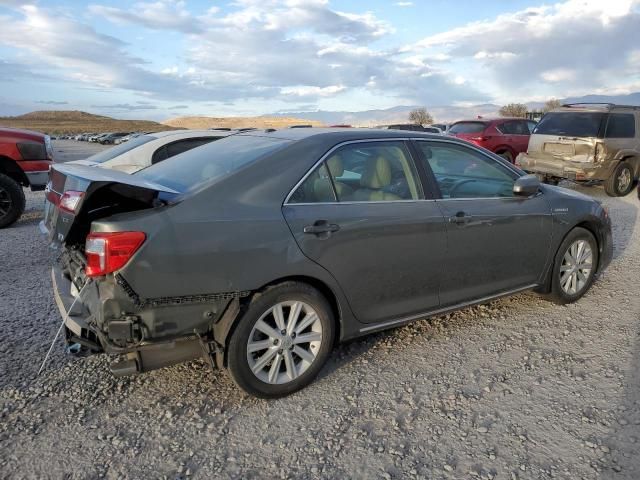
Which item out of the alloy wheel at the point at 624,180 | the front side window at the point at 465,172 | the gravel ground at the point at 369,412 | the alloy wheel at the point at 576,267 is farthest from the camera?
the alloy wheel at the point at 624,180

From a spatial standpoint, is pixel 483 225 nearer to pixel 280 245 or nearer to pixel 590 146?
pixel 280 245

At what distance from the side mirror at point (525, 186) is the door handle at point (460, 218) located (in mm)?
597

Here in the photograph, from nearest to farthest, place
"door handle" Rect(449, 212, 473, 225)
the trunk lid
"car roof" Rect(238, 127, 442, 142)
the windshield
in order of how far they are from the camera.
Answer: the trunk lid
"car roof" Rect(238, 127, 442, 142)
"door handle" Rect(449, 212, 473, 225)
the windshield

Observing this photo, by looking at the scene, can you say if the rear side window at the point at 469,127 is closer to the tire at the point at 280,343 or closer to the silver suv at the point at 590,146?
the silver suv at the point at 590,146

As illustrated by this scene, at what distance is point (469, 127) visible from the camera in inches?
545

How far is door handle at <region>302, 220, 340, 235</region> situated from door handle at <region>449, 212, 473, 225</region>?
100 centimetres

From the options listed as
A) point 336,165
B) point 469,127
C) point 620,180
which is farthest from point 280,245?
point 469,127

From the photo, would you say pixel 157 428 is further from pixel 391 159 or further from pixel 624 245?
pixel 624 245

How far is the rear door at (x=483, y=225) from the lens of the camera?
12.2ft

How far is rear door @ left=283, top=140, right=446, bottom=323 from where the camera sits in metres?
3.09

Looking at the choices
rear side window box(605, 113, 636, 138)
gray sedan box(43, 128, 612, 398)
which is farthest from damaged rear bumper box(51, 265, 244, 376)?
rear side window box(605, 113, 636, 138)

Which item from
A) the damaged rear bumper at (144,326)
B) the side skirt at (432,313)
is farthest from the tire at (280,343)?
the side skirt at (432,313)

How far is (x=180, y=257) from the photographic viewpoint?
2660mm

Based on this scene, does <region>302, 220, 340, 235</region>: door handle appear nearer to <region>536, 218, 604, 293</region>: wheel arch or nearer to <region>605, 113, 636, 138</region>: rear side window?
<region>536, 218, 604, 293</region>: wheel arch
